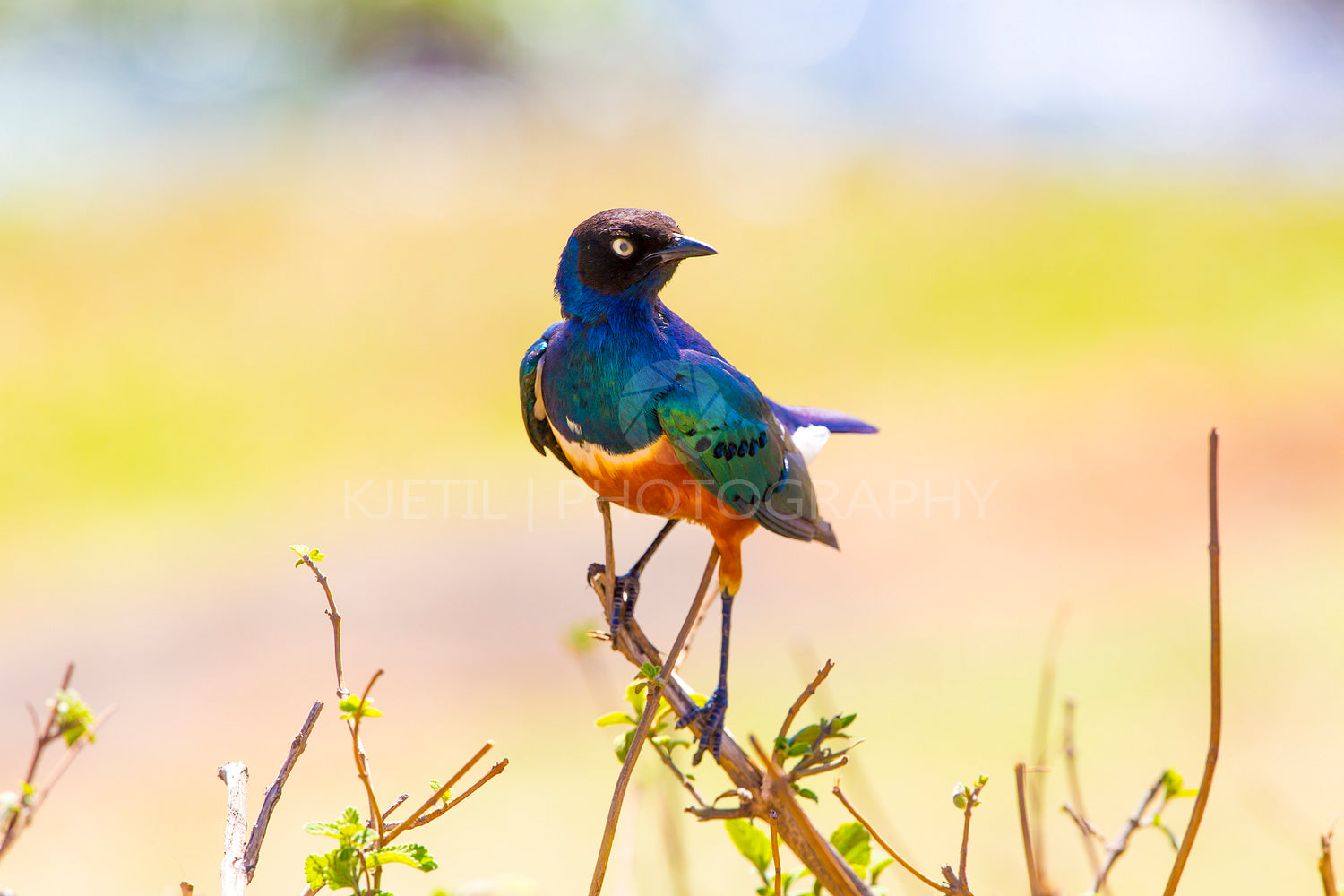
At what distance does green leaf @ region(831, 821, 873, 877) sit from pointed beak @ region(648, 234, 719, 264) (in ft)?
3.77

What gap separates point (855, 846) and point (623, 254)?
124cm

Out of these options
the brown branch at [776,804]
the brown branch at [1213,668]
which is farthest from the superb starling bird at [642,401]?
the brown branch at [1213,668]

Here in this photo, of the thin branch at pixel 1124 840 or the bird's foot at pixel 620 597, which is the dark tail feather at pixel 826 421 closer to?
the bird's foot at pixel 620 597

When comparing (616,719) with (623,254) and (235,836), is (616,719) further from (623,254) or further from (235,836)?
(623,254)

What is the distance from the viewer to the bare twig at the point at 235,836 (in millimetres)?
1170

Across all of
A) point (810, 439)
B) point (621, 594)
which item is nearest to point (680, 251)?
point (621, 594)

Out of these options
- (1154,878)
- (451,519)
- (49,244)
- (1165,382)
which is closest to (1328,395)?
(1165,382)

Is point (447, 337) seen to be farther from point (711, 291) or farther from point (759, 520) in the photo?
point (759, 520)

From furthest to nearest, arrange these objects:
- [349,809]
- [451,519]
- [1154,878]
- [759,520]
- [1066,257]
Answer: [1066,257]
[451,519]
[1154,878]
[759,520]
[349,809]

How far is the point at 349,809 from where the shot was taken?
4.30 ft

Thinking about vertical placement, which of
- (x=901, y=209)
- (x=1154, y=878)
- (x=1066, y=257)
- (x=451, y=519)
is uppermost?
(x=901, y=209)

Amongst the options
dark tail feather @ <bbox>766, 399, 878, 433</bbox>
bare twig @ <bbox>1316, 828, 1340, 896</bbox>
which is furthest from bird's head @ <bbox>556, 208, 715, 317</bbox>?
bare twig @ <bbox>1316, 828, 1340, 896</bbox>

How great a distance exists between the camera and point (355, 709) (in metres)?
1.27

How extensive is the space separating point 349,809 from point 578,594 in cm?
487
